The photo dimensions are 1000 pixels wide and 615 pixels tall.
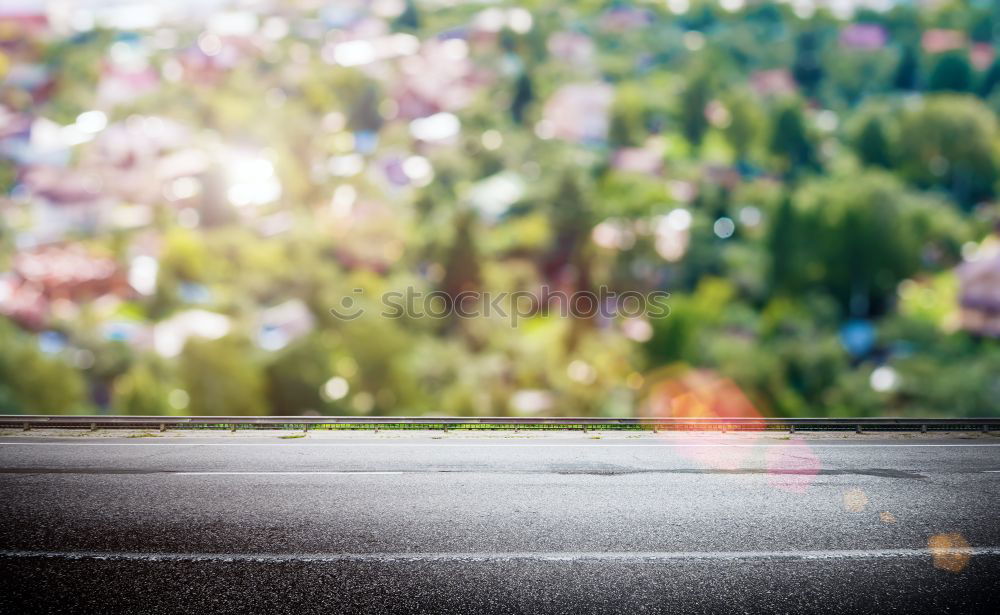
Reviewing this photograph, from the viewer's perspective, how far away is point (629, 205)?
4897 cm

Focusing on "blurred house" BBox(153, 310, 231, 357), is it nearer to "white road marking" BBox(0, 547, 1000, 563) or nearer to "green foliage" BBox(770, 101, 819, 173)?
"white road marking" BBox(0, 547, 1000, 563)

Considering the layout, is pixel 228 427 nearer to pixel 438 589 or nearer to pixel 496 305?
pixel 438 589

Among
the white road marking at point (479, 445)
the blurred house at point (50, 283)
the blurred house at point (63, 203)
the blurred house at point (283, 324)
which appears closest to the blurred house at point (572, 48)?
the blurred house at point (283, 324)

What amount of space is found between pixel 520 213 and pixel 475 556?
48.3 m

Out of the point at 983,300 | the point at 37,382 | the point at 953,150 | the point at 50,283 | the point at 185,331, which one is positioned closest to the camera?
the point at 37,382

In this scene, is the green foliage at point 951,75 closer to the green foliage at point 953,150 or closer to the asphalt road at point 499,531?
the green foliage at point 953,150

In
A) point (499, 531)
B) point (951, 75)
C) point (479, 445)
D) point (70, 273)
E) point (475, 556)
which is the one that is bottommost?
point (70, 273)

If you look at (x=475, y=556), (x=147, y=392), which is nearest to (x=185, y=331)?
(x=147, y=392)

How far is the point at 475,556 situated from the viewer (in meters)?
4.58

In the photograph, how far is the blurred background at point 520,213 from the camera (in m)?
33.9

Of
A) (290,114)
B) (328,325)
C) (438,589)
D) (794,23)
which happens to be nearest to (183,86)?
(290,114)

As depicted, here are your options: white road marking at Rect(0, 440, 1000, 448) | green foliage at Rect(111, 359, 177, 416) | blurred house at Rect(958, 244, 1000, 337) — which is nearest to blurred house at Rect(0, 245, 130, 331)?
green foliage at Rect(111, 359, 177, 416)

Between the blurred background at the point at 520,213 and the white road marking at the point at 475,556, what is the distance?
2364cm

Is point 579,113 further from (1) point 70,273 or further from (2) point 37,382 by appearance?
(2) point 37,382
